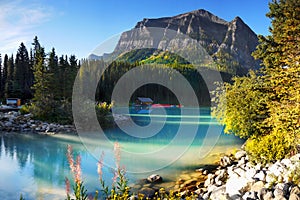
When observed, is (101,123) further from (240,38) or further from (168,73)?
(240,38)

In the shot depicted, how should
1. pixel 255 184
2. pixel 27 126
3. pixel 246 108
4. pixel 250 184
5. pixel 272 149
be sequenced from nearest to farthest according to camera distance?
pixel 255 184, pixel 250 184, pixel 272 149, pixel 246 108, pixel 27 126

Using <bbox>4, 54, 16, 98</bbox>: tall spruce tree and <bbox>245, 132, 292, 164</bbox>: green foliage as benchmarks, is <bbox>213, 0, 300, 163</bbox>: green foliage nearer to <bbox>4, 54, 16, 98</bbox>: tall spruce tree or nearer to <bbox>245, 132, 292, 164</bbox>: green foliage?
<bbox>245, 132, 292, 164</bbox>: green foliage

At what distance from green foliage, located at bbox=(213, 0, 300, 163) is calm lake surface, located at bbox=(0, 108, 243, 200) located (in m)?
2.24

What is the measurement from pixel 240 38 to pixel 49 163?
19992 cm

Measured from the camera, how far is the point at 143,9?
1688 cm

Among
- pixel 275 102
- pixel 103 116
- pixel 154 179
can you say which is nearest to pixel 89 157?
pixel 154 179

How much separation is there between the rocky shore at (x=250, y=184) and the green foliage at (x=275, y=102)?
92cm

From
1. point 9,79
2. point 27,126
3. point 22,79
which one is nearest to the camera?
point 27,126

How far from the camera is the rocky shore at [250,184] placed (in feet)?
15.6

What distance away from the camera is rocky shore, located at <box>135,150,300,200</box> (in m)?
4.76

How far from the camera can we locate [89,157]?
11.3m

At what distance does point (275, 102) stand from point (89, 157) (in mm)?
7888

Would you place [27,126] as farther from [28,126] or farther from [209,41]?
[209,41]

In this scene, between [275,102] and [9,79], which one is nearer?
[275,102]
